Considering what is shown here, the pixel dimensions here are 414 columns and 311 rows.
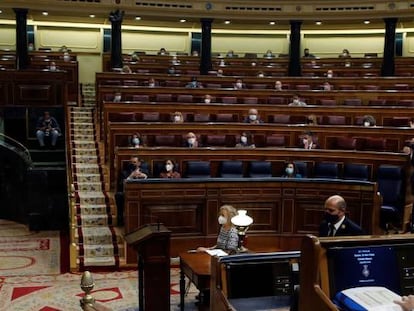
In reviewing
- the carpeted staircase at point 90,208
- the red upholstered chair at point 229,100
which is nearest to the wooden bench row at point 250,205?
the carpeted staircase at point 90,208

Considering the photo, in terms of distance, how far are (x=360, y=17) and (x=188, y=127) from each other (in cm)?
786

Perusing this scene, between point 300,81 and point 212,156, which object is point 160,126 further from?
point 300,81

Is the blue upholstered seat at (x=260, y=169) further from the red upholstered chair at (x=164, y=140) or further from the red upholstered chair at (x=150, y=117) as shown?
the red upholstered chair at (x=150, y=117)

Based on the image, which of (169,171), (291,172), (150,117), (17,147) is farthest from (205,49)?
(169,171)

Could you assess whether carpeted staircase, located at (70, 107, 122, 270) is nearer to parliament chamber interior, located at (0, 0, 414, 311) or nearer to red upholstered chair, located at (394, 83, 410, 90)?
parliament chamber interior, located at (0, 0, 414, 311)

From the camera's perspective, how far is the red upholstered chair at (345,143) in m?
8.59

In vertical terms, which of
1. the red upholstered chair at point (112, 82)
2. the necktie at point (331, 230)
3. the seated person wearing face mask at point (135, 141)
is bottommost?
the necktie at point (331, 230)

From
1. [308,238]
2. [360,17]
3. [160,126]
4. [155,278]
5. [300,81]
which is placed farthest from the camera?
[360,17]

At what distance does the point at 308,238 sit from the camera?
216 cm

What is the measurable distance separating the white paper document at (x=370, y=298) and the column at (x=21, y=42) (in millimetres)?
12597

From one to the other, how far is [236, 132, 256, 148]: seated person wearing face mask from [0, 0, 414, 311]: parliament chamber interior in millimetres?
62

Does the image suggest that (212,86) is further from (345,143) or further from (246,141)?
(345,143)

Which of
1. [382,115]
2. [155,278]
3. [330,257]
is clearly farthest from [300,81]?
[330,257]

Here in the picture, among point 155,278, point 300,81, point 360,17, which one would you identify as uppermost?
point 360,17
